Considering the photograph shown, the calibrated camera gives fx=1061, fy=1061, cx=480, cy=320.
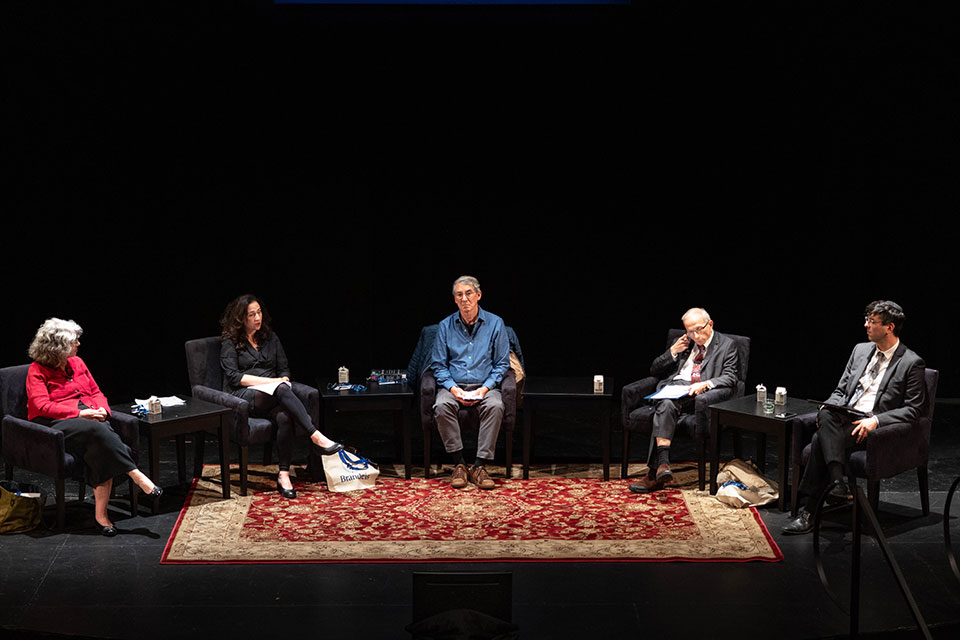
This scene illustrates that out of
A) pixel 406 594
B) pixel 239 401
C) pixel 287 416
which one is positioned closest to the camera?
pixel 406 594

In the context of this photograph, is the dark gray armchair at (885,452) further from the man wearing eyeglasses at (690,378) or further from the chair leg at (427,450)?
the chair leg at (427,450)

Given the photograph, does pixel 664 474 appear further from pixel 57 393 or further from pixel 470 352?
pixel 57 393

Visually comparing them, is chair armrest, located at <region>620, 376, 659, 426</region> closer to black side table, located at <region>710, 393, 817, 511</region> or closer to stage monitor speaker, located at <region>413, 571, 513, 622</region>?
black side table, located at <region>710, 393, 817, 511</region>

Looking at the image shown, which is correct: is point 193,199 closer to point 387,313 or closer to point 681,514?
point 387,313

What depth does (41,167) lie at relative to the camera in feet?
26.0

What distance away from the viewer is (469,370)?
677 centimetres

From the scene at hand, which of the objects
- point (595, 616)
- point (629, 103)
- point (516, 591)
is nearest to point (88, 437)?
point (516, 591)

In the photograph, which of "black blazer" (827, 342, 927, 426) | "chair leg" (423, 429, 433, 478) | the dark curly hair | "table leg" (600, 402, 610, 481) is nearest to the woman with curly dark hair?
the dark curly hair

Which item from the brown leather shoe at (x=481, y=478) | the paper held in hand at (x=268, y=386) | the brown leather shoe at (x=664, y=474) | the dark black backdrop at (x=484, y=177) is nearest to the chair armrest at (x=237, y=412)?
the paper held in hand at (x=268, y=386)

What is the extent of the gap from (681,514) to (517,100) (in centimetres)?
350

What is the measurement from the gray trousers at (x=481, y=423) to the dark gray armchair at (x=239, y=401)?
2.57 ft

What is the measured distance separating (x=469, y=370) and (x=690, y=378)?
4.59 feet

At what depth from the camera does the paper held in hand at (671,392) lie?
646cm

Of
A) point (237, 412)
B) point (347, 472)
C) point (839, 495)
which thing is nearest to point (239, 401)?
point (237, 412)
